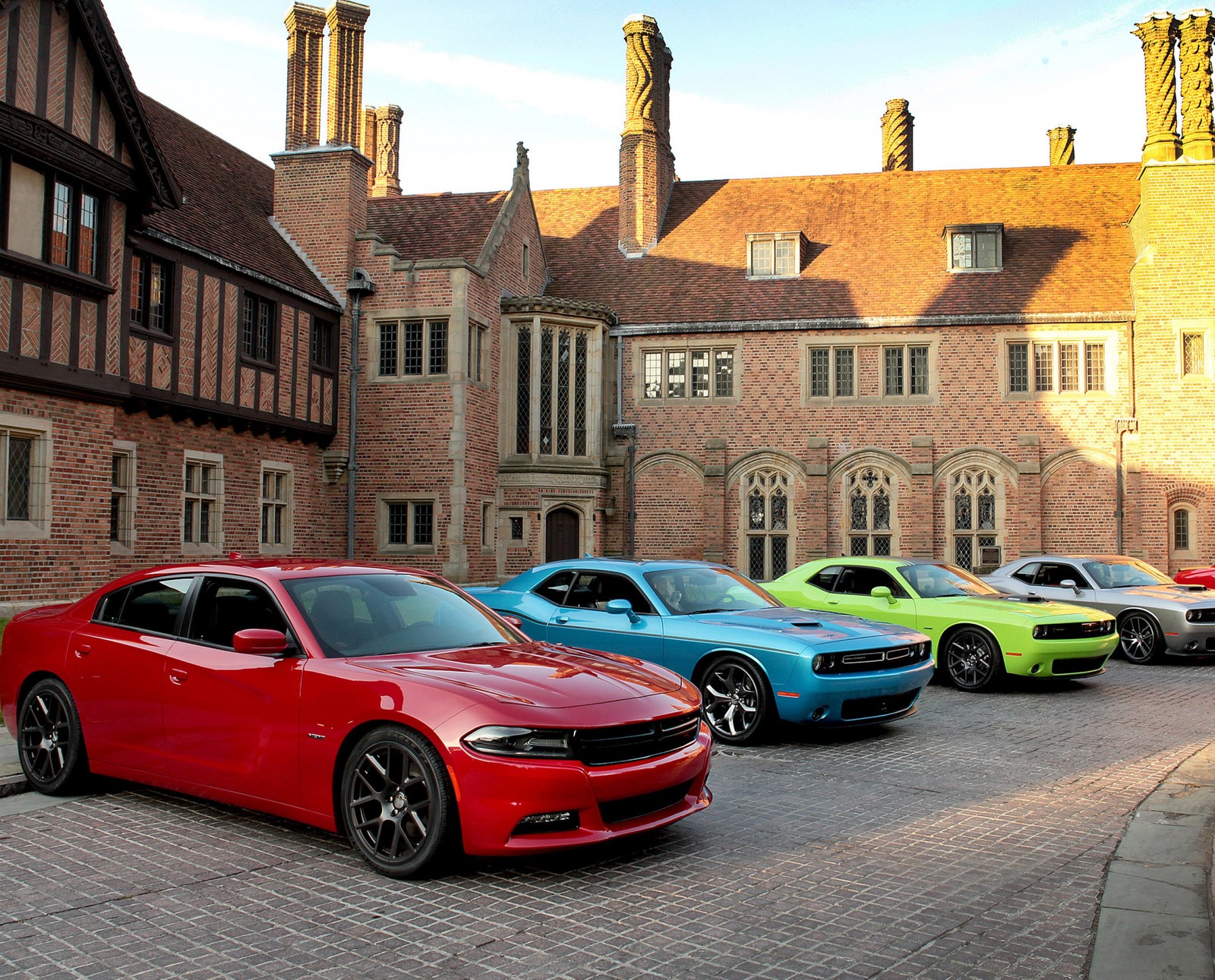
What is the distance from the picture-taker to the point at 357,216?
24.0 meters

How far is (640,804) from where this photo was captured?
5.20 meters

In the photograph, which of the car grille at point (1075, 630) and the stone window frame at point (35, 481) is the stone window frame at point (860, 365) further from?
the stone window frame at point (35, 481)

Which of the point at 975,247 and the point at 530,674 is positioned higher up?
the point at 975,247

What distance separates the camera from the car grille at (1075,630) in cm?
1148

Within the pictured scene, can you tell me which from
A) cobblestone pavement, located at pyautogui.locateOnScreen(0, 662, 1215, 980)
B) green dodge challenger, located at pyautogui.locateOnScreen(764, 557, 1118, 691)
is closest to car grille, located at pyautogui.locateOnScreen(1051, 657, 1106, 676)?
green dodge challenger, located at pyautogui.locateOnScreen(764, 557, 1118, 691)

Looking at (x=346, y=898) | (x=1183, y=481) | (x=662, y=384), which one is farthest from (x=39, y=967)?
(x=1183, y=481)

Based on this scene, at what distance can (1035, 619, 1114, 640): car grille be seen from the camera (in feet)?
37.7

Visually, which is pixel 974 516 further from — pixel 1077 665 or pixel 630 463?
pixel 1077 665

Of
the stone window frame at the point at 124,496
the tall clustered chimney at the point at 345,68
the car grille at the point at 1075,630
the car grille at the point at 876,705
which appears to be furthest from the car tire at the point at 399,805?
the tall clustered chimney at the point at 345,68

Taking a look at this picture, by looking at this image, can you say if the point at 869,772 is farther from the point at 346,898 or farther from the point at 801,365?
the point at 801,365

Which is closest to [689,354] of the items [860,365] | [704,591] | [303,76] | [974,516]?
[860,365]

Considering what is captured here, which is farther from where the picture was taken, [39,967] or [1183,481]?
[1183,481]

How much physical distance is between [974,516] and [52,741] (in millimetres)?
22756

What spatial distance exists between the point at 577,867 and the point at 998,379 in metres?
23.2
